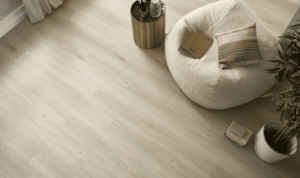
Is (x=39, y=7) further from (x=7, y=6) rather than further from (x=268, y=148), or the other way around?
(x=268, y=148)

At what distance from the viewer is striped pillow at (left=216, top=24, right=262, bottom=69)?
1914 mm

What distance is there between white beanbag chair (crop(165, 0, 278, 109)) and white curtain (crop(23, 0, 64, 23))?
1.46 m

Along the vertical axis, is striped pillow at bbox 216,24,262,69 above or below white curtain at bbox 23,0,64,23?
below

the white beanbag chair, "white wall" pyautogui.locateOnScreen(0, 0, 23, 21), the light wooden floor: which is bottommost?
the light wooden floor

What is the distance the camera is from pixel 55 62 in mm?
2443

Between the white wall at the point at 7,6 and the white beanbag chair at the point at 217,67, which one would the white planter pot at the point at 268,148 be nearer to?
the white beanbag chair at the point at 217,67

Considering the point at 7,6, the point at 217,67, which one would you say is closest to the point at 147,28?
the point at 217,67

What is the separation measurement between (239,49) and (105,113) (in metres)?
1.31

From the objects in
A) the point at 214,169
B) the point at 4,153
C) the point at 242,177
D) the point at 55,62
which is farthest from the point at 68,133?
the point at 242,177

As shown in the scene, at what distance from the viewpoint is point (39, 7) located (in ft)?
8.37

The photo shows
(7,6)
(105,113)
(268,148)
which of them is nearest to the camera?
(268,148)

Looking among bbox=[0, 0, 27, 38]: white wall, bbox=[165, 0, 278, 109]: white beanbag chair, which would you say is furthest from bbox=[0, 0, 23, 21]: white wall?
bbox=[165, 0, 278, 109]: white beanbag chair

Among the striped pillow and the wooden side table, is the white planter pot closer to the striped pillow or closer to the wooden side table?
the striped pillow

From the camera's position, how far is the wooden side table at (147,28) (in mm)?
2129
